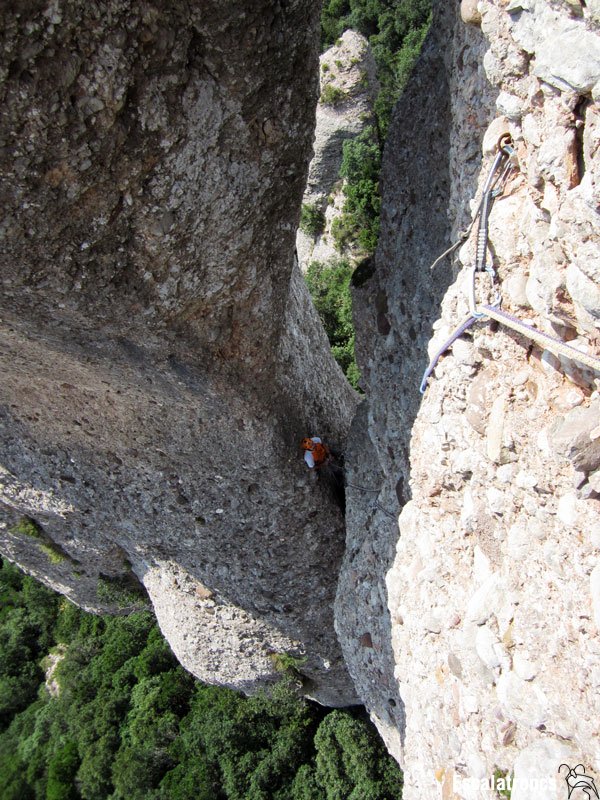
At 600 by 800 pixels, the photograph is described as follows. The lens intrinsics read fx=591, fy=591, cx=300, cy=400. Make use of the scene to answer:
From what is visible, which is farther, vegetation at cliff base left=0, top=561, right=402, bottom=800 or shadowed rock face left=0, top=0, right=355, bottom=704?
vegetation at cliff base left=0, top=561, right=402, bottom=800

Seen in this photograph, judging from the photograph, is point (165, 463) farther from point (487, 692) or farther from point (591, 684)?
point (591, 684)

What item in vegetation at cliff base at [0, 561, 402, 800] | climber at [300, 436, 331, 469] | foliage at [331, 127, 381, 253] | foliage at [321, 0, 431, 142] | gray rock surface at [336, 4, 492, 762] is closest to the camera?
gray rock surface at [336, 4, 492, 762]

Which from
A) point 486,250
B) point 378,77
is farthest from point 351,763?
point 378,77

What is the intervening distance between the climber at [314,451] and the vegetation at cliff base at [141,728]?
4657 mm

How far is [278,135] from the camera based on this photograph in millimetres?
3971

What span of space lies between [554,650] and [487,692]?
0.59m

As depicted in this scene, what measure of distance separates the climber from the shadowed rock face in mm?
145

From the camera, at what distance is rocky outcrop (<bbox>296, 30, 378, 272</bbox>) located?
12.4 metres

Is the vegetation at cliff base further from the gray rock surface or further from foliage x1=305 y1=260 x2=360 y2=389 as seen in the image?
foliage x1=305 y1=260 x2=360 y2=389

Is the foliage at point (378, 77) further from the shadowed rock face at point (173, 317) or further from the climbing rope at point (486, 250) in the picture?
the climbing rope at point (486, 250)

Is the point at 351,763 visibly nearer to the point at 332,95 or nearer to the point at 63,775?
the point at 63,775

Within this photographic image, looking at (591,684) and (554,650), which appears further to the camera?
(554,650)

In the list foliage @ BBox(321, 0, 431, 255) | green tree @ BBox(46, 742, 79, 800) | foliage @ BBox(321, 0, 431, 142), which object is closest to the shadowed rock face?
foliage @ BBox(321, 0, 431, 255)

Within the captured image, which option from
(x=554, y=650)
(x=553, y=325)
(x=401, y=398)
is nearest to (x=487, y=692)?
(x=554, y=650)
